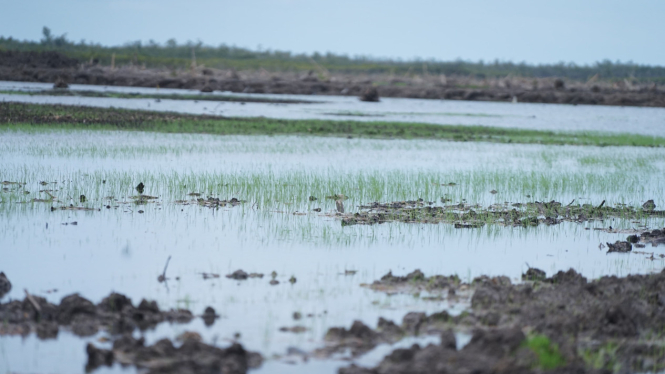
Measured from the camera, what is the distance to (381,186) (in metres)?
15.4

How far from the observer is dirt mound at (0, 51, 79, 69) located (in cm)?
6483

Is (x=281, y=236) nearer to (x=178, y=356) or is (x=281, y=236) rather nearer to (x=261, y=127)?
(x=178, y=356)

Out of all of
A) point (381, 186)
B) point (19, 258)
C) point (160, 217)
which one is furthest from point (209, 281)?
point (381, 186)

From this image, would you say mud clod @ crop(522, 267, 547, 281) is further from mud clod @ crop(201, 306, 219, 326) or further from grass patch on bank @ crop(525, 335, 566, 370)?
mud clod @ crop(201, 306, 219, 326)

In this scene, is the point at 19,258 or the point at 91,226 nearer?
the point at 19,258

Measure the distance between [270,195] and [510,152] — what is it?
12.8 metres

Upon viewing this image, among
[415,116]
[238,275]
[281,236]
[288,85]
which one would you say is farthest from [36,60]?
[238,275]

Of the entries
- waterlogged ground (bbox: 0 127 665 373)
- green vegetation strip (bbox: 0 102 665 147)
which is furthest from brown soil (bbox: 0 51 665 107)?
waterlogged ground (bbox: 0 127 665 373)

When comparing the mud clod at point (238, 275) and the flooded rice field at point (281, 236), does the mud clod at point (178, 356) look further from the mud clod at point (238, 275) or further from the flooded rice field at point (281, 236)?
the mud clod at point (238, 275)

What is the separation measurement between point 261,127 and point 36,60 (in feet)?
146

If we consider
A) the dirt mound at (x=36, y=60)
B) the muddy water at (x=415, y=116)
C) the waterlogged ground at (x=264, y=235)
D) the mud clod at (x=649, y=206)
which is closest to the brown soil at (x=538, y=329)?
the waterlogged ground at (x=264, y=235)

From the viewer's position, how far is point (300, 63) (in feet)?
362

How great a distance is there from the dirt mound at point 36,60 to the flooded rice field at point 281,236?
46.4 metres

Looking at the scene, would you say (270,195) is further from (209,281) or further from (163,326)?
(163,326)
